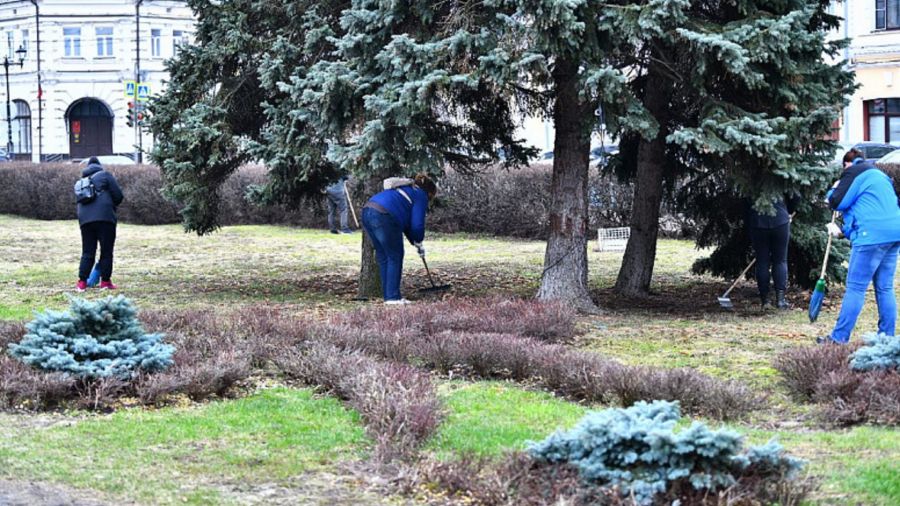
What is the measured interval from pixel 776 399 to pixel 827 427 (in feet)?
2.75

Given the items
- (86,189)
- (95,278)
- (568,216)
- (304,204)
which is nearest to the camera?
(568,216)

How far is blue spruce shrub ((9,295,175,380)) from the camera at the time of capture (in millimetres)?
8039

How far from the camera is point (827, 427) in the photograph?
7.25 m

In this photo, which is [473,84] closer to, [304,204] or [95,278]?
[95,278]

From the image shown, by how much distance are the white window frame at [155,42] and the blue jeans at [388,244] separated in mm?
48853

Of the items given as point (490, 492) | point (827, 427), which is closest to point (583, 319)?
point (827, 427)

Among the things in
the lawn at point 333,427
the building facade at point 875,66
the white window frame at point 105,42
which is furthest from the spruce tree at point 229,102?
the white window frame at point 105,42

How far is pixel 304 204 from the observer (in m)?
20.9

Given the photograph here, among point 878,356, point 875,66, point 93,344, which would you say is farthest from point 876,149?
point 93,344

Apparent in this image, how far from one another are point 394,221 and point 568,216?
1787 mm

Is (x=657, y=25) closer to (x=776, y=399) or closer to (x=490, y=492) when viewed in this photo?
(x=776, y=399)

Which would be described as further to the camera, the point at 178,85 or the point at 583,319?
the point at 178,85

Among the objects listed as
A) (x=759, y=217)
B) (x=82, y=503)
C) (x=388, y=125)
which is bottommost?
(x=82, y=503)

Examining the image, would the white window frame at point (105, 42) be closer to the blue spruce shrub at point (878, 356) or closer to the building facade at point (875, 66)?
the building facade at point (875, 66)
